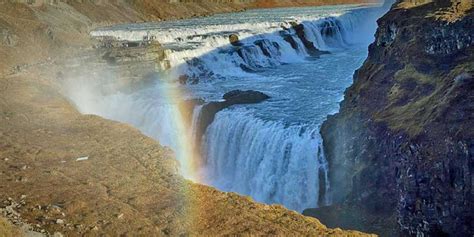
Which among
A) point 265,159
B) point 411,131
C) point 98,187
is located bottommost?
point 265,159

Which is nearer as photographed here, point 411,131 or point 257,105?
point 411,131

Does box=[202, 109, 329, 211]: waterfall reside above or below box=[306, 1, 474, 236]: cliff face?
below

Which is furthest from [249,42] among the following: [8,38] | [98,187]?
[98,187]

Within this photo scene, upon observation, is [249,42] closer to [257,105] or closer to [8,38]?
[257,105]

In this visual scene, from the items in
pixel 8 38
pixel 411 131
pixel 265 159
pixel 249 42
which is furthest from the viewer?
pixel 249 42

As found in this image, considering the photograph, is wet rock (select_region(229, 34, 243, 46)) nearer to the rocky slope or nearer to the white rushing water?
the white rushing water

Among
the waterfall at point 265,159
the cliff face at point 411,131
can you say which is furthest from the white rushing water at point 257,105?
the cliff face at point 411,131

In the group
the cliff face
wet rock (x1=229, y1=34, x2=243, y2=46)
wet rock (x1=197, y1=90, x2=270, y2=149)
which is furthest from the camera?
wet rock (x1=229, y1=34, x2=243, y2=46)

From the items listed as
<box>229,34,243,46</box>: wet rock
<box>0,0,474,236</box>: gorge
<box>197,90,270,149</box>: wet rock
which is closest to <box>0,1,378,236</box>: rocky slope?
<box>0,0,474,236</box>: gorge
